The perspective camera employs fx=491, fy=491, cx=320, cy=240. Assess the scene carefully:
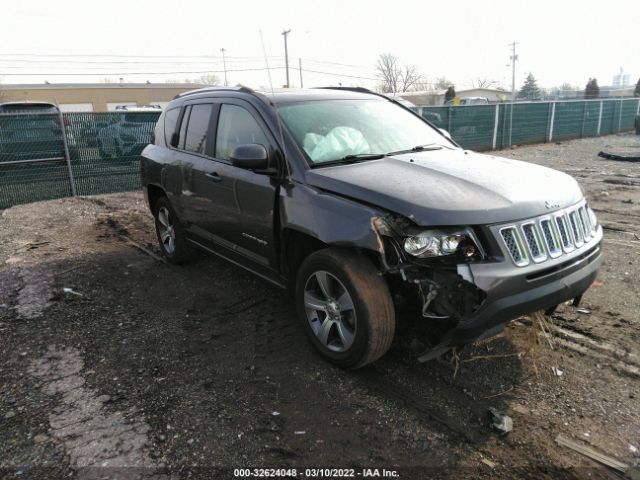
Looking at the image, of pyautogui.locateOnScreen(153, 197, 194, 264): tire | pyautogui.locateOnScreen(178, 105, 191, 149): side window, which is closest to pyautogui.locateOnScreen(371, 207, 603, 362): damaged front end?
pyautogui.locateOnScreen(178, 105, 191, 149): side window

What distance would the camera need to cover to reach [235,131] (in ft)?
13.7

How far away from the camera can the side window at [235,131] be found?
3.92 meters

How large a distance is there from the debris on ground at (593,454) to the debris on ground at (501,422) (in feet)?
0.82

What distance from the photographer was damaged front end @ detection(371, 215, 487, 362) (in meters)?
2.70

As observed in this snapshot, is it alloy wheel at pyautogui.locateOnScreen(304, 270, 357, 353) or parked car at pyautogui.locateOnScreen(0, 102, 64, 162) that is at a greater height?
parked car at pyautogui.locateOnScreen(0, 102, 64, 162)

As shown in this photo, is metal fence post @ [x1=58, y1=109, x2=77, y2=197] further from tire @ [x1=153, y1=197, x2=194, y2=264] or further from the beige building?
the beige building

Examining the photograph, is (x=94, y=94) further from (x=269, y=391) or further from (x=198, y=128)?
(x=269, y=391)

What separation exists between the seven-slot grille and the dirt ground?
0.79 m

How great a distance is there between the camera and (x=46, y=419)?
2916mm

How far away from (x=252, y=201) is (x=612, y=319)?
3.05 metres

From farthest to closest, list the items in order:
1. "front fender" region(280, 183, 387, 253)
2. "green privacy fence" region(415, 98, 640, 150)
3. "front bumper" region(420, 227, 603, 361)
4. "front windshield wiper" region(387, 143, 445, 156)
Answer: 1. "green privacy fence" region(415, 98, 640, 150)
2. "front windshield wiper" region(387, 143, 445, 156)
3. "front fender" region(280, 183, 387, 253)
4. "front bumper" region(420, 227, 603, 361)

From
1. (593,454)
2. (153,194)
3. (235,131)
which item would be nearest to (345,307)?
(593,454)

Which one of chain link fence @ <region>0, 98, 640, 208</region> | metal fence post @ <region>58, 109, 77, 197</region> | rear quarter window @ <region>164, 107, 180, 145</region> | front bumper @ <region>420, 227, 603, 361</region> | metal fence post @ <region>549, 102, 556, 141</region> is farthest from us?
metal fence post @ <region>549, 102, 556, 141</region>

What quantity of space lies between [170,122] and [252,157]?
2.25m
